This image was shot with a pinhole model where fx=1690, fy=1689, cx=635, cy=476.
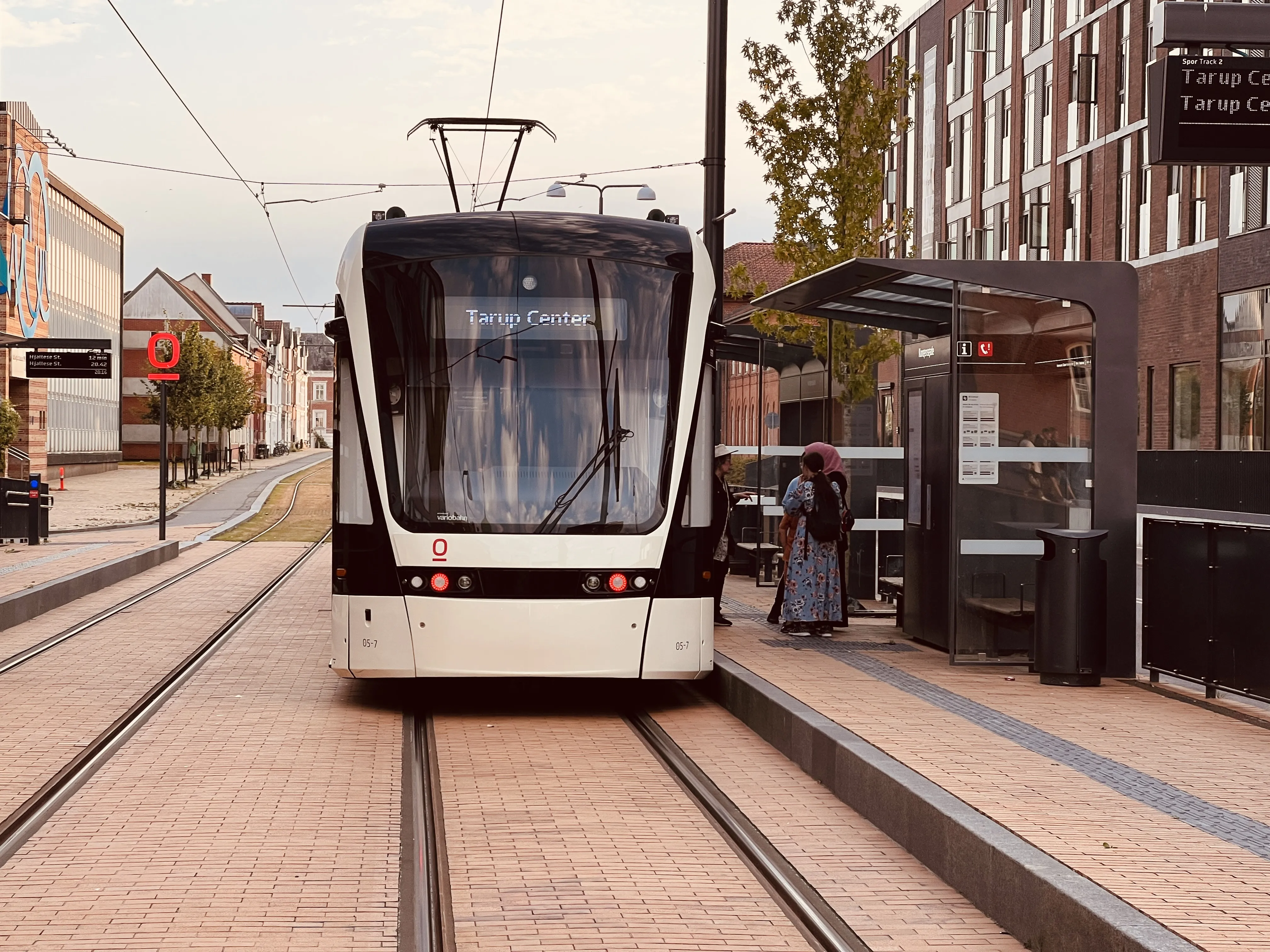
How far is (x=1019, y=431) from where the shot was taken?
477 inches

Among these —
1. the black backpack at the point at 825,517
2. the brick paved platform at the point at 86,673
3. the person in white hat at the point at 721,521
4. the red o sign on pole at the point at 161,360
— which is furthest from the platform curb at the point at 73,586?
the black backpack at the point at 825,517

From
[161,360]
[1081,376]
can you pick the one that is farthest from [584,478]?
[161,360]

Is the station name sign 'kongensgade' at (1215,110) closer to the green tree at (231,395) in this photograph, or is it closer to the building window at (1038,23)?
the building window at (1038,23)

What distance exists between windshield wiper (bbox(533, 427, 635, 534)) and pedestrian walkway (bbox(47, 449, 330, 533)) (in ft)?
84.3

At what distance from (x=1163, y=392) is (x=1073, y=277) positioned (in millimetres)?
26927

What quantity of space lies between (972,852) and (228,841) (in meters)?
3.01

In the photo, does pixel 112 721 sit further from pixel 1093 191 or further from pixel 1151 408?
pixel 1093 191

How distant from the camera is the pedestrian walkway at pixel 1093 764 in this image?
5.56 m

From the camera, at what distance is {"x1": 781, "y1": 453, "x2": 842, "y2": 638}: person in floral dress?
13820 mm

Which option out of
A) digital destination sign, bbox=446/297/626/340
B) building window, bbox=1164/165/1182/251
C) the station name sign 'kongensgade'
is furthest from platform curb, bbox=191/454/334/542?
the station name sign 'kongensgade'

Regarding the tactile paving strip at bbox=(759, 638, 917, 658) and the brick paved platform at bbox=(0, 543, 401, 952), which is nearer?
the brick paved platform at bbox=(0, 543, 401, 952)

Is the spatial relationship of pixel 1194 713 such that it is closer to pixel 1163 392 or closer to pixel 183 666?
pixel 183 666

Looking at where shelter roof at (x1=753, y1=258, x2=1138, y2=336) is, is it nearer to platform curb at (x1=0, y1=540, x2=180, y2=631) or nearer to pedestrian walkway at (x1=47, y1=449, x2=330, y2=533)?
platform curb at (x1=0, y1=540, x2=180, y2=631)

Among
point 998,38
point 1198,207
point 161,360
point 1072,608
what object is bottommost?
point 1072,608
